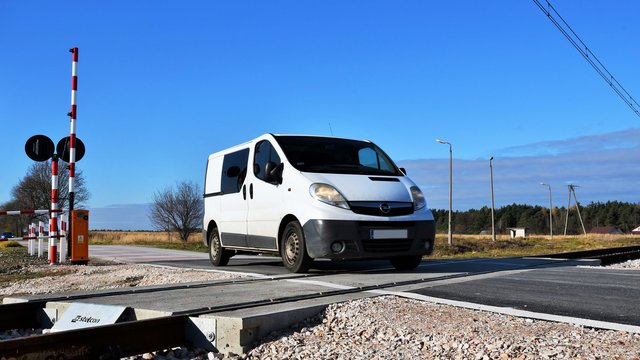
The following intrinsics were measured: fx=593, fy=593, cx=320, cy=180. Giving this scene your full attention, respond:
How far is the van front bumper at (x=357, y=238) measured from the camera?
→ 8094 mm

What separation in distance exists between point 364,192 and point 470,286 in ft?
6.78

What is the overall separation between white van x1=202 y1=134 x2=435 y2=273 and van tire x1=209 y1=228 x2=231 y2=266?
2.21 ft

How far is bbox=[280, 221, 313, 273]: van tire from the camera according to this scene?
8.46 m

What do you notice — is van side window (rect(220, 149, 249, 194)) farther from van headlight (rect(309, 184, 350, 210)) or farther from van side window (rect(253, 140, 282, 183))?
van headlight (rect(309, 184, 350, 210))

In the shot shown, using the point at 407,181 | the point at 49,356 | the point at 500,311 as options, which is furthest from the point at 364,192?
the point at 49,356

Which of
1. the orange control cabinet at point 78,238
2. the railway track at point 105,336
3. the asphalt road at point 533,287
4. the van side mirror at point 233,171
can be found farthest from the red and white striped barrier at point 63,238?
the railway track at point 105,336

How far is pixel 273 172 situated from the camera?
8953 mm

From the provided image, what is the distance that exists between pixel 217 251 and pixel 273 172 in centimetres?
308

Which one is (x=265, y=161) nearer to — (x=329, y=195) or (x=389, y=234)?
(x=329, y=195)

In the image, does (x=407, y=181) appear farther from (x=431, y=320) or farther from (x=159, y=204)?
(x=159, y=204)

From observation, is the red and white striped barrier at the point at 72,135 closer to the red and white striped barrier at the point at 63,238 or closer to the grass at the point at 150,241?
the red and white striped barrier at the point at 63,238

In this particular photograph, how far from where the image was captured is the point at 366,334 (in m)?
4.68

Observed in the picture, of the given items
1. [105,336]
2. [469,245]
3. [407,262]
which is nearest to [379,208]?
[407,262]

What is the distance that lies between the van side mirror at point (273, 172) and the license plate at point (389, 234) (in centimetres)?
167
